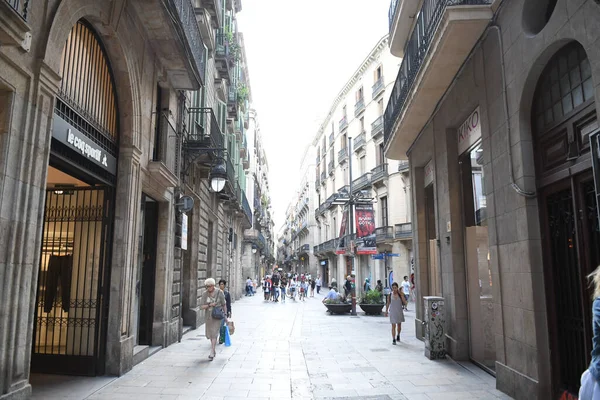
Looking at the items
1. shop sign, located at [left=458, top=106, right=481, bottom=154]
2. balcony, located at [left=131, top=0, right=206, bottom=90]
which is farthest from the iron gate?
shop sign, located at [left=458, top=106, right=481, bottom=154]

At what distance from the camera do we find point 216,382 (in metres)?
7.35

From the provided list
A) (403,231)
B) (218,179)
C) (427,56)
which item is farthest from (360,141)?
(427,56)

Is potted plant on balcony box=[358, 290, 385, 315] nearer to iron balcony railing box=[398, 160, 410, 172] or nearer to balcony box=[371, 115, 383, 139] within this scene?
iron balcony railing box=[398, 160, 410, 172]

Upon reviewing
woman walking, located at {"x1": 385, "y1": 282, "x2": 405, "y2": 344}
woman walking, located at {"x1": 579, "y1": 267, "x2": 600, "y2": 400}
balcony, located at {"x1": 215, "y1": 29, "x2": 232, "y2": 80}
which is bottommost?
woman walking, located at {"x1": 385, "y1": 282, "x2": 405, "y2": 344}

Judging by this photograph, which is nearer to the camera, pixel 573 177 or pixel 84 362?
pixel 573 177

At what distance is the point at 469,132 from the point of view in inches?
357

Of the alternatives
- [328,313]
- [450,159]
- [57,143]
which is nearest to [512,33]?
[450,159]

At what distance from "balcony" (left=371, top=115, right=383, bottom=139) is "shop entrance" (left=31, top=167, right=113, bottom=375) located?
1161 inches

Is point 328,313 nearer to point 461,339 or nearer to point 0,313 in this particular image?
point 461,339

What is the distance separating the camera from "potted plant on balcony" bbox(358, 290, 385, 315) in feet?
62.6

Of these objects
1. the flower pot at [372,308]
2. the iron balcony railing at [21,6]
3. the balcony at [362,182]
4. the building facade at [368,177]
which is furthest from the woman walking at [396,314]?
the balcony at [362,182]

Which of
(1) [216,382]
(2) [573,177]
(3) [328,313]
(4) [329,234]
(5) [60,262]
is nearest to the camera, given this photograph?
(2) [573,177]

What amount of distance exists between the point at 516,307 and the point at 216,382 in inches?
192

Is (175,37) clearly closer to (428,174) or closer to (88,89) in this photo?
(88,89)
